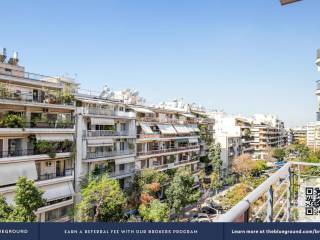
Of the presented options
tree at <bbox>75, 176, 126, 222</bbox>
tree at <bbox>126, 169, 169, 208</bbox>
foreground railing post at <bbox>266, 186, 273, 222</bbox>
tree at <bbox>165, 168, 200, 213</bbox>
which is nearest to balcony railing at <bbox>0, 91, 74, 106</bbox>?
tree at <bbox>75, 176, 126, 222</bbox>

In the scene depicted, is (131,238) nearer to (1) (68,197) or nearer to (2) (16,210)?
(2) (16,210)

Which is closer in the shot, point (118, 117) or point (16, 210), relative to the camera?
point (16, 210)

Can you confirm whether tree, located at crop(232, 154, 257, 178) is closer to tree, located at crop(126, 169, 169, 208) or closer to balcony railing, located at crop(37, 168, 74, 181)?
tree, located at crop(126, 169, 169, 208)

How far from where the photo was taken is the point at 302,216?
4816 millimetres

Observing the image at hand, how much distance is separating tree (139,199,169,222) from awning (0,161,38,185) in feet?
24.2

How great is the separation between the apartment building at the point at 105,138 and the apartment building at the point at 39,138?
0.98 meters

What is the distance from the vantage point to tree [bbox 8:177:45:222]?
52.6 ft

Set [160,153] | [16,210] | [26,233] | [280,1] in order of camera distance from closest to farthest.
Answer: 1. [26,233]
2. [280,1]
3. [16,210]
4. [160,153]

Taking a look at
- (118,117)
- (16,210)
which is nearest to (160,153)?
(118,117)

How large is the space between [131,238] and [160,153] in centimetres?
3101

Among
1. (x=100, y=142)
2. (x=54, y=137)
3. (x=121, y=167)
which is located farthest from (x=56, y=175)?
(x=121, y=167)

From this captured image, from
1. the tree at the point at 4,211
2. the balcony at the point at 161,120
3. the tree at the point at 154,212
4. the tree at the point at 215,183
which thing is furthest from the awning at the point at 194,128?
the tree at the point at 4,211

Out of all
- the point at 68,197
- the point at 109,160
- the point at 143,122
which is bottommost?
the point at 68,197

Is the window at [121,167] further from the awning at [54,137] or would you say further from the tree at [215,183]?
the tree at [215,183]
